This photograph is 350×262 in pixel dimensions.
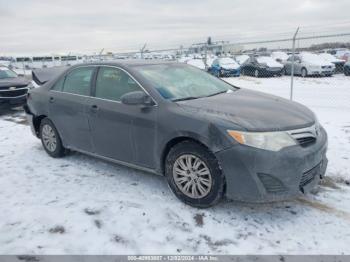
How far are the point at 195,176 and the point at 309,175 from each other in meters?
1.18

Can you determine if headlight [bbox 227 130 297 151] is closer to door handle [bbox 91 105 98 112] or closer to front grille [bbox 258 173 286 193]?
front grille [bbox 258 173 286 193]

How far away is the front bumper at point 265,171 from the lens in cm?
329

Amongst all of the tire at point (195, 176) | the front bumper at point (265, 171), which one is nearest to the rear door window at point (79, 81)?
the tire at point (195, 176)

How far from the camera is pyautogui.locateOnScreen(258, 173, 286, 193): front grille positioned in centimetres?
332

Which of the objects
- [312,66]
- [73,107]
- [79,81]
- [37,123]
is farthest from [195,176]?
[312,66]

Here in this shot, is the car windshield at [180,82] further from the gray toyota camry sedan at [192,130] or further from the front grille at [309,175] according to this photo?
the front grille at [309,175]

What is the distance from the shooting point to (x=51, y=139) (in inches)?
224

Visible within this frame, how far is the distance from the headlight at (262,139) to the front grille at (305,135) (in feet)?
0.48

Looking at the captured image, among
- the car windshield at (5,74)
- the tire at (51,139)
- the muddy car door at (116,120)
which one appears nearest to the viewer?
the muddy car door at (116,120)

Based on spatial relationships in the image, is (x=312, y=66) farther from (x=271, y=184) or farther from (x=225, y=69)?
(x=271, y=184)

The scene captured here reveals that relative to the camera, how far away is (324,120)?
25.6ft

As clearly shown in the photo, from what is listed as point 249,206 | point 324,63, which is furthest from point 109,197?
point 324,63

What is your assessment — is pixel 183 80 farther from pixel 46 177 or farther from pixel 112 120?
pixel 46 177

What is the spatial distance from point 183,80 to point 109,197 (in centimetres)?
176
